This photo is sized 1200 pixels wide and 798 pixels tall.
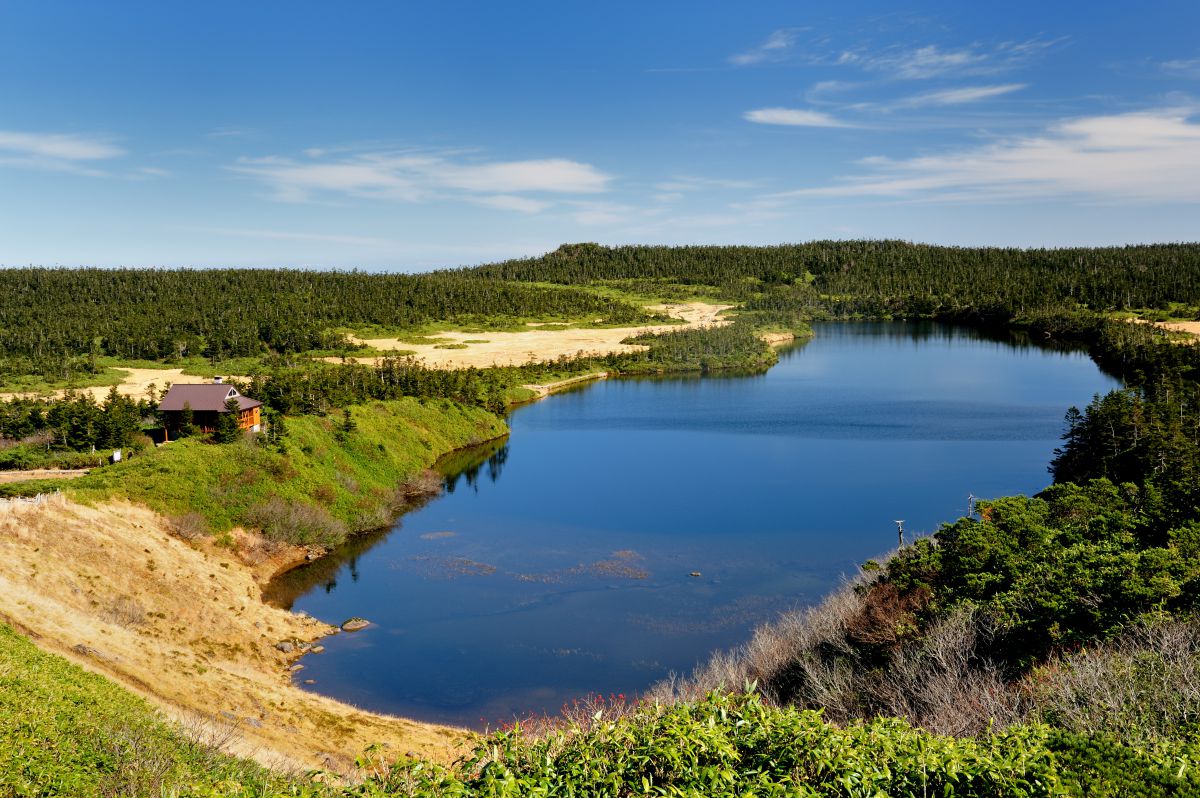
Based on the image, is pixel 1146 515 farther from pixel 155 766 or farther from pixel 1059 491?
pixel 155 766

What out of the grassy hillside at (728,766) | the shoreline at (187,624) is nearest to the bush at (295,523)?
the shoreline at (187,624)

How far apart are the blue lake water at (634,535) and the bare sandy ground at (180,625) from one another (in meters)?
2.71

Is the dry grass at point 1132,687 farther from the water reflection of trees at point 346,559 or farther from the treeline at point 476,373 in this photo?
the treeline at point 476,373

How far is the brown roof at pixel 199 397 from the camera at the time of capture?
6469cm

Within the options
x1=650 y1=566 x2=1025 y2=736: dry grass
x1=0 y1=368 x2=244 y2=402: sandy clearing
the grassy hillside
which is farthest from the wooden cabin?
the grassy hillside

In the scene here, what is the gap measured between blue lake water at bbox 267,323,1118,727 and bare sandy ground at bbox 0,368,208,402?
44868 millimetres

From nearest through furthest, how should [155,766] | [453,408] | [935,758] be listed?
[935,758]
[155,766]
[453,408]

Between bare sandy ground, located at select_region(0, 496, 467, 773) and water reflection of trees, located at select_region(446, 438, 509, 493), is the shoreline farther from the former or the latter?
water reflection of trees, located at select_region(446, 438, 509, 493)

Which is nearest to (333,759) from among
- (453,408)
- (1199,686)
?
(1199,686)

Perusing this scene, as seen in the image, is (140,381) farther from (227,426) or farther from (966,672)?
(966,672)

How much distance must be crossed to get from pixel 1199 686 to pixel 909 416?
82.1 meters

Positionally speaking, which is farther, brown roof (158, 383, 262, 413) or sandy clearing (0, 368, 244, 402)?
sandy clearing (0, 368, 244, 402)

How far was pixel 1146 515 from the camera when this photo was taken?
122ft

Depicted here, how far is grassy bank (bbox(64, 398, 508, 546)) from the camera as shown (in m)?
53.4
